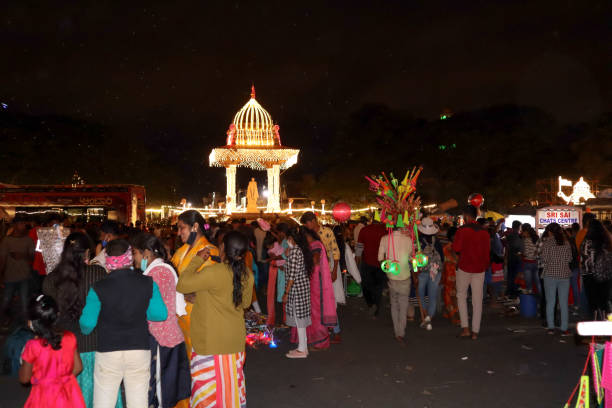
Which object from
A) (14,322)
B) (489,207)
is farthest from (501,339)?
(489,207)

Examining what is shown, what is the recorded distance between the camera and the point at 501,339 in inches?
320

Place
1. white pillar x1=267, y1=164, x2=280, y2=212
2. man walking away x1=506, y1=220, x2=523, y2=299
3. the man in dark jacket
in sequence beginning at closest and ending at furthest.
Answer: the man in dark jacket
man walking away x1=506, y1=220, x2=523, y2=299
white pillar x1=267, y1=164, x2=280, y2=212

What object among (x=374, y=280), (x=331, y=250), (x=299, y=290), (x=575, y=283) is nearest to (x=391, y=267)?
(x=331, y=250)

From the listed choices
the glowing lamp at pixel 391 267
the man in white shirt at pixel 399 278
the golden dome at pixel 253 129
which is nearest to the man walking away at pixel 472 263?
the man in white shirt at pixel 399 278

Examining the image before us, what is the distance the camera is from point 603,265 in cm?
798

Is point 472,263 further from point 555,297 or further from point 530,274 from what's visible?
point 530,274

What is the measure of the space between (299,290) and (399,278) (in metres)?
1.68

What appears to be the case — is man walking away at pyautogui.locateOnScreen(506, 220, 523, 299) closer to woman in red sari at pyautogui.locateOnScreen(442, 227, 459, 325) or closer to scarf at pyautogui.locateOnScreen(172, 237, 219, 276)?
woman in red sari at pyautogui.locateOnScreen(442, 227, 459, 325)

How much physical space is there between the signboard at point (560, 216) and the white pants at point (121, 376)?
1280 centimetres

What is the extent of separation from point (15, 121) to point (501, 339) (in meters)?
39.8

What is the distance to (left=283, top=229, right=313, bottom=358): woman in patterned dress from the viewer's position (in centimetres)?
713

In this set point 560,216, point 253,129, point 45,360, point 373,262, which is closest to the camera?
point 45,360

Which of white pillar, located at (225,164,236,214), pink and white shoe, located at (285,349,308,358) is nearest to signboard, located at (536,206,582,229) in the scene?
pink and white shoe, located at (285,349,308,358)

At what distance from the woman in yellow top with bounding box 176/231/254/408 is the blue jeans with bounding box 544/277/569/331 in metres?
5.74
